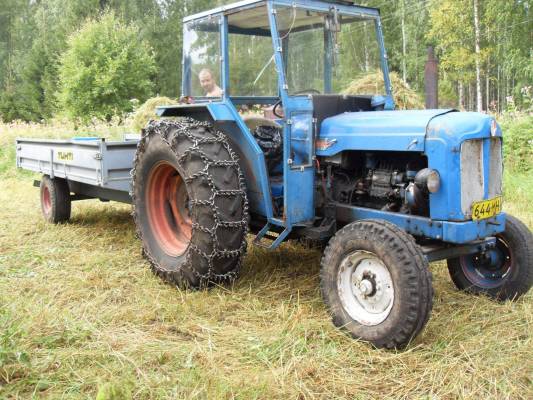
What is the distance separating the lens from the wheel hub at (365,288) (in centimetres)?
329

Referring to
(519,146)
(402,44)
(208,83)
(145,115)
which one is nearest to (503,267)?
(208,83)

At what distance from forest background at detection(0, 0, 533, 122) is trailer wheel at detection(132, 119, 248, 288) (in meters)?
15.7

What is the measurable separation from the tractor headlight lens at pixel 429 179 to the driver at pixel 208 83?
5.87 feet

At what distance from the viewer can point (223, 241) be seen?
13.0 ft

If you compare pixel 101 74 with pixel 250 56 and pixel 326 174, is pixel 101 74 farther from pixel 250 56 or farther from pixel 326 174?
pixel 326 174

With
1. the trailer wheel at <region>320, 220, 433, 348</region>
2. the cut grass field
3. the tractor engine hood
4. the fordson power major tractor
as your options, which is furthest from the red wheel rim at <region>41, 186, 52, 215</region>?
the trailer wheel at <region>320, 220, 433, 348</region>

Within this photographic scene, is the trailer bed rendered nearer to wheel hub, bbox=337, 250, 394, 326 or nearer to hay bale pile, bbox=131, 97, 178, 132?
wheel hub, bbox=337, 250, 394, 326

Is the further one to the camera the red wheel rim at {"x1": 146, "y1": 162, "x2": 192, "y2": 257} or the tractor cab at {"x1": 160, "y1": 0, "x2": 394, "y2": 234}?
the red wheel rim at {"x1": 146, "y1": 162, "x2": 192, "y2": 257}

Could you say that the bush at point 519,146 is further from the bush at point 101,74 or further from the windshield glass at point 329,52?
the bush at point 101,74

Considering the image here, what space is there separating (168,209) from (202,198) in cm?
92

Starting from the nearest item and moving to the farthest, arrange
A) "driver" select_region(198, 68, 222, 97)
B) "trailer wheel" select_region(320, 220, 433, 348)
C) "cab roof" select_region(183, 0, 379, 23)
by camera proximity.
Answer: "trailer wheel" select_region(320, 220, 433, 348)
"cab roof" select_region(183, 0, 379, 23)
"driver" select_region(198, 68, 222, 97)

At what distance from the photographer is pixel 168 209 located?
4.74 m

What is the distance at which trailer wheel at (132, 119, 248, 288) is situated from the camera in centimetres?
392

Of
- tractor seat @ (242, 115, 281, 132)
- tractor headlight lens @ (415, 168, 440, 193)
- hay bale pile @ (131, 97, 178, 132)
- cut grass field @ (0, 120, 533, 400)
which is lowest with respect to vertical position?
cut grass field @ (0, 120, 533, 400)
